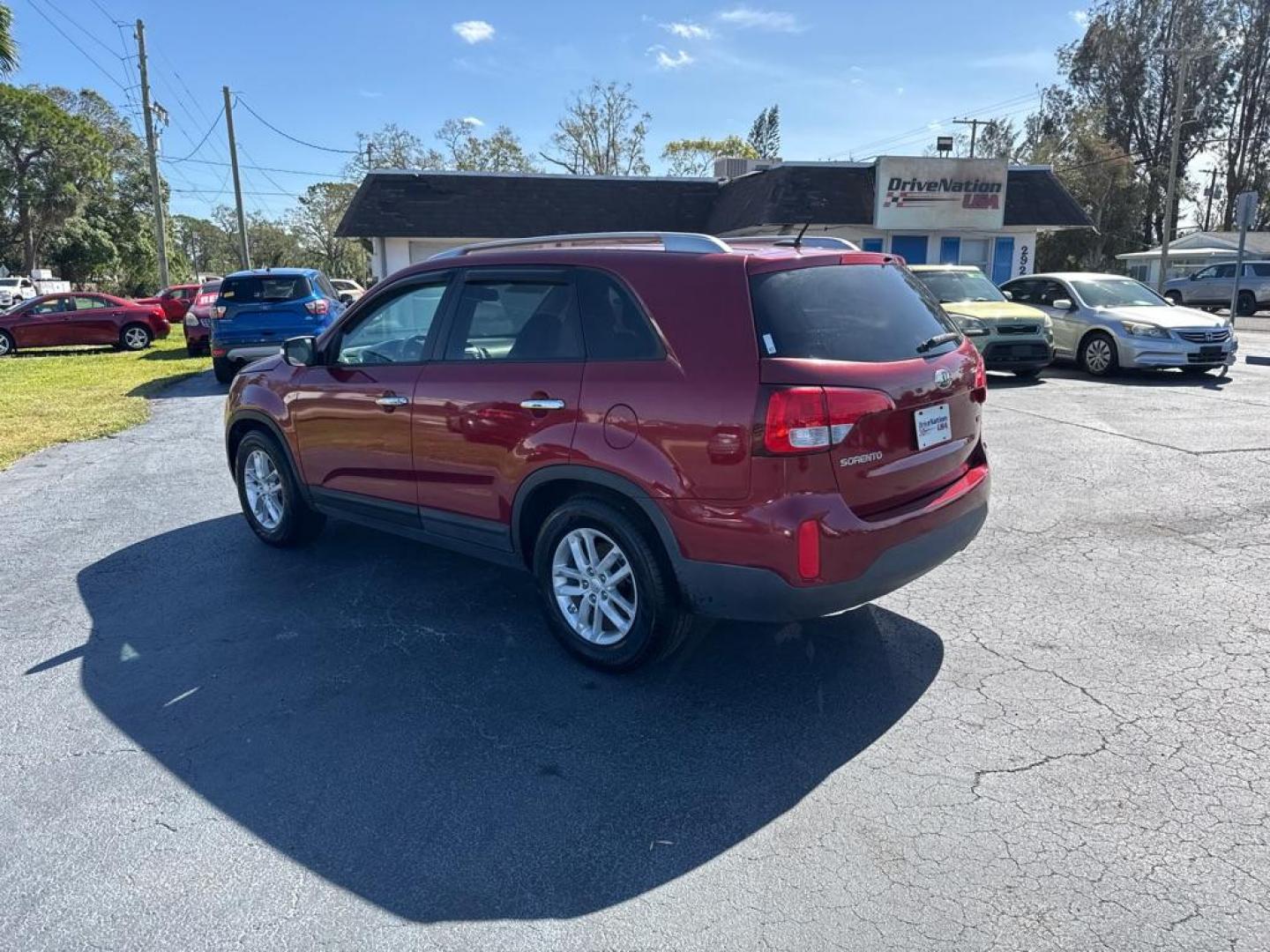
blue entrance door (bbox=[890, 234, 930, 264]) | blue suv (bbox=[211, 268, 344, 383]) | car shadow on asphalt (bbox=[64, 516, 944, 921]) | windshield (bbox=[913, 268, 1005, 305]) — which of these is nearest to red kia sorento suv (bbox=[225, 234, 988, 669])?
car shadow on asphalt (bbox=[64, 516, 944, 921])

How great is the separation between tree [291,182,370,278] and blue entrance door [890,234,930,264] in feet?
133

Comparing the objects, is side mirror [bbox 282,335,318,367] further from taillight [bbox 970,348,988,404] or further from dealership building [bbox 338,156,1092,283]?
dealership building [bbox 338,156,1092,283]

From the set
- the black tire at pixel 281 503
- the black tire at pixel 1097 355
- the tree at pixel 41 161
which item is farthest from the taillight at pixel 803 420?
the tree at pixel 41 161

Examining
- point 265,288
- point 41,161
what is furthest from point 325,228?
point 265,288

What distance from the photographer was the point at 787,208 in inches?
885

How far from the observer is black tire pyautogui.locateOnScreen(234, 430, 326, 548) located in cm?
547

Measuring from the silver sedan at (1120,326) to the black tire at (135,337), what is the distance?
65.9ft

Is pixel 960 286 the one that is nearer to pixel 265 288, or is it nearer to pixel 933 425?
pixel 265 288

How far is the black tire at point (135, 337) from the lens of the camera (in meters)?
21.9

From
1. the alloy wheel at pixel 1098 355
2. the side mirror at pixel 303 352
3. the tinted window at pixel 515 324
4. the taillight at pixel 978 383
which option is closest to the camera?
the tinted window at pixel 515 324

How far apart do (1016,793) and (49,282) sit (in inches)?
2078

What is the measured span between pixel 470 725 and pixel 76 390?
13.6 metres

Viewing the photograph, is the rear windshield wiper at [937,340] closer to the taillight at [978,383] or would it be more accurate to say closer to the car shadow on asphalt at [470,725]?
the taillight at [978,383]

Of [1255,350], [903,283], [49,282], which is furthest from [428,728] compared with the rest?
[49,282]
